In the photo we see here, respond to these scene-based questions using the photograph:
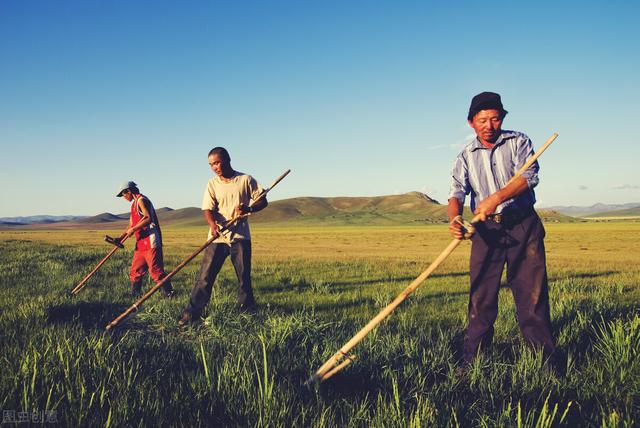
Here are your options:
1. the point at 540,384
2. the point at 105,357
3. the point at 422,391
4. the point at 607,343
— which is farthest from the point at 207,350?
the point at 607,343

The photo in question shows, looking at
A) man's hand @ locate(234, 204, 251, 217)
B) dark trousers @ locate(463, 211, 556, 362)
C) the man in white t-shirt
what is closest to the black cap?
dark trousers @ locate(463, 211, 556, 362)

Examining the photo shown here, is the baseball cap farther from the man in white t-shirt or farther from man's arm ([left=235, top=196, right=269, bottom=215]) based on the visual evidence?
man's arm ([left=235, top=196, right=269, bottom=215])

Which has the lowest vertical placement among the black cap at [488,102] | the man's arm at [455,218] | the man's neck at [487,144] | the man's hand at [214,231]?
the man's hand at [214,231]

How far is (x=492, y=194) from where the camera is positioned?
3182 millimetres

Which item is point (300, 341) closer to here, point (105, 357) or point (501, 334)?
point (105, 357)

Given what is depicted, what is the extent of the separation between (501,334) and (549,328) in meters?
1.23

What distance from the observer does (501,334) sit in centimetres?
457

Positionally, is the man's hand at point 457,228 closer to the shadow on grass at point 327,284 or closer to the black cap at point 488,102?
the black cap at point 488,102

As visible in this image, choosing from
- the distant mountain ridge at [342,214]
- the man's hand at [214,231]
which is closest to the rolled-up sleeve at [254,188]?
the man's hand at [214,231]

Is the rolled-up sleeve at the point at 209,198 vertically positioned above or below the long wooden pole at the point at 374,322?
above

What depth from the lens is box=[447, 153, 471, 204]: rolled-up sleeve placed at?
3754 mm

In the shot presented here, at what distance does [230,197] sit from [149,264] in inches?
117

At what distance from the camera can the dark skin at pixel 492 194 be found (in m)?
3.06

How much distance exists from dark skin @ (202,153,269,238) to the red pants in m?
2.46
